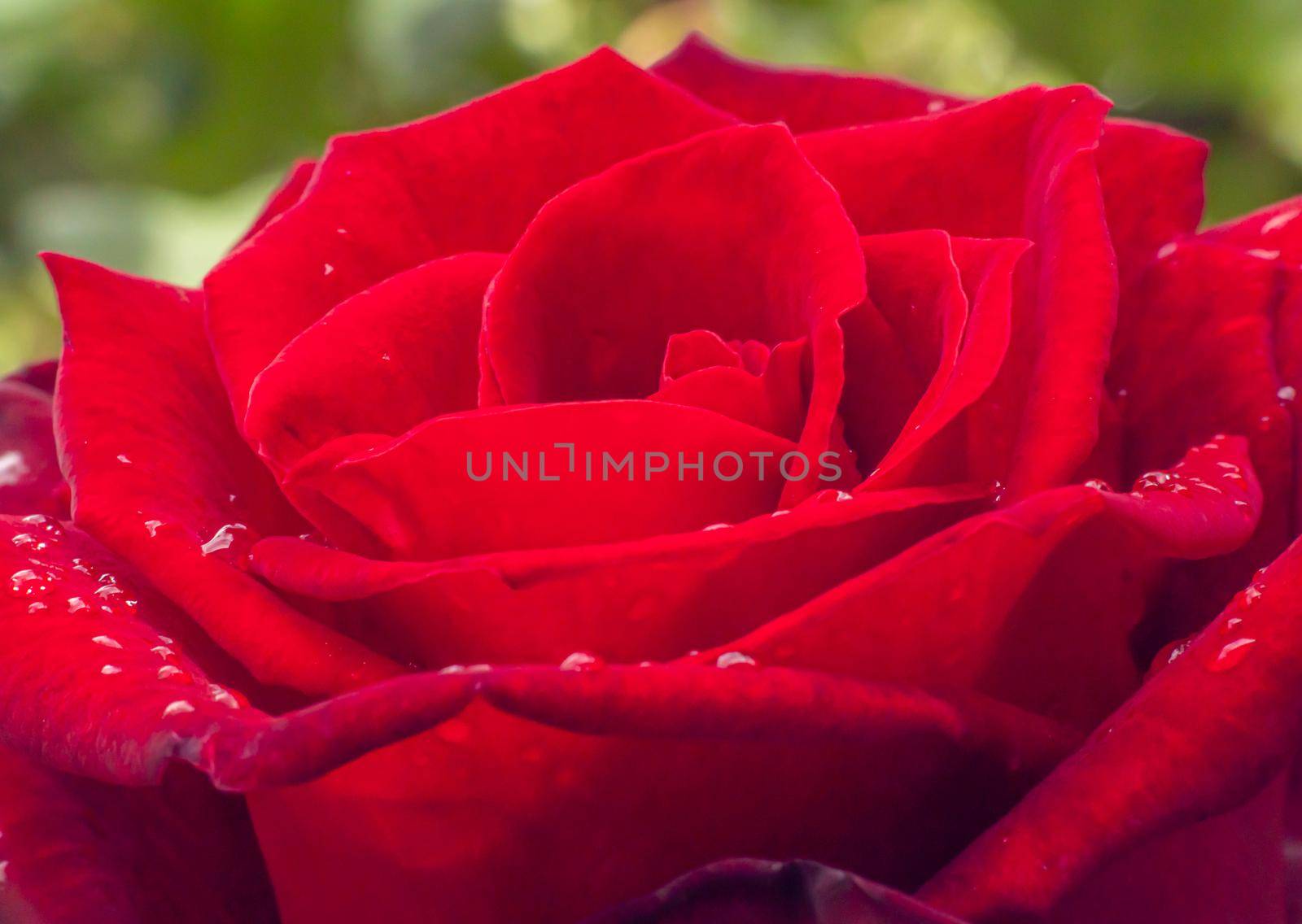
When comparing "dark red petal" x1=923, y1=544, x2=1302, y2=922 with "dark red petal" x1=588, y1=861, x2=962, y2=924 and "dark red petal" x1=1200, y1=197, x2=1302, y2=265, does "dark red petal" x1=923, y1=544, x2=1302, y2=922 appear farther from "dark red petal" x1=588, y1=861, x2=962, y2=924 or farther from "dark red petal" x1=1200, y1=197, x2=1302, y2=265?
"dark red petal" x1=1200, y1=197, x2=1302, y2=265

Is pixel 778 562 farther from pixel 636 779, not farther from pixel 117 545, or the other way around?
pixel 117 545

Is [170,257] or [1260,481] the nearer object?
[1260,481]

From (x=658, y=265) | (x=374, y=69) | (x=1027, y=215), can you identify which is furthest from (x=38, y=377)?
(x=374, y=69)

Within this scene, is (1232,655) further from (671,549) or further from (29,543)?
(29,543)

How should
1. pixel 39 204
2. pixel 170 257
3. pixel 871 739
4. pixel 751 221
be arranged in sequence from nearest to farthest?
pixel 871 739 → pixel 751 221 → pixel 170 257 → pixel 39 204

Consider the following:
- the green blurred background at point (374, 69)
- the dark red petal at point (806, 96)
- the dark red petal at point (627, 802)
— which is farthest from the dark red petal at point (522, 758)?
the green blurred background at point (374, 69)

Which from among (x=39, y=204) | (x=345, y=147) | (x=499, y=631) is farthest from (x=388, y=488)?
(x=39, y=204)
